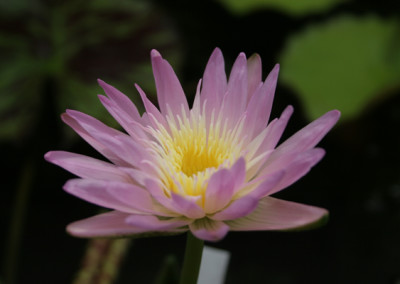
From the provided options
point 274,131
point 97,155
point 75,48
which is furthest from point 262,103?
point 97,155

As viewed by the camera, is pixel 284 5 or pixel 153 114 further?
pixel 284 5

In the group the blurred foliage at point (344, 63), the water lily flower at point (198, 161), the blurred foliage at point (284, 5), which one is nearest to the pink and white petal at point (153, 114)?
the water lily flower at point (198, 161)

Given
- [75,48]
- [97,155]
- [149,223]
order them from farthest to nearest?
[97,155] < [75,48] < [149,223]

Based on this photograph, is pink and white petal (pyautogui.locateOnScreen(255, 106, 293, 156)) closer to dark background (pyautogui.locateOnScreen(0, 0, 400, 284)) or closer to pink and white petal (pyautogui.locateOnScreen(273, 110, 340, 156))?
pink and white petal (pyautogui.locateOnScreen(273, 110, 340, 156))

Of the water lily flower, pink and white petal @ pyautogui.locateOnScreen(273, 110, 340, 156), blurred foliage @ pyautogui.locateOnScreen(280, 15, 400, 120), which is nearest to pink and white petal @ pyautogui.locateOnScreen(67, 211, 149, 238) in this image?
the water lily flower

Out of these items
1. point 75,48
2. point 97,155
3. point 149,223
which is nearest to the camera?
point 149,223

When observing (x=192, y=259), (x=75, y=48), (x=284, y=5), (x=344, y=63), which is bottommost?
(x=192, y=259)

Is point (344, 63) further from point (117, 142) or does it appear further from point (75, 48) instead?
point (117, 142)

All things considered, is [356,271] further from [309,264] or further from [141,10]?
[141,10]
